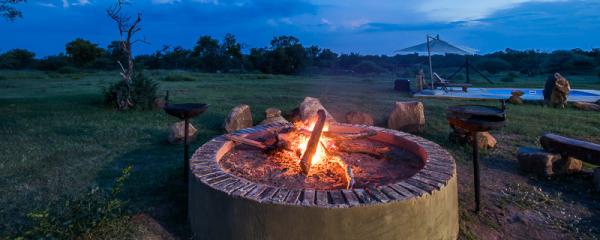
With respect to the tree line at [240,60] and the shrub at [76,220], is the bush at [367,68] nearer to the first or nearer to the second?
the tree line at [240,60]

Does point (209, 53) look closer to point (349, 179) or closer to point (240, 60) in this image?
point (240, 60)

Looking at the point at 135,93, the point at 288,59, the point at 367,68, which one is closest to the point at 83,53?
the point at 288,59

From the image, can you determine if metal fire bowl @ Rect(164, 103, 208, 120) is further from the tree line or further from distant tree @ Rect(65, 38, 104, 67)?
distant tree @ Rect(65, 38, 104, 67)

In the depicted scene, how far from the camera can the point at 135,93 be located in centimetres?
803

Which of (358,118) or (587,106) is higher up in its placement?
(358,118)

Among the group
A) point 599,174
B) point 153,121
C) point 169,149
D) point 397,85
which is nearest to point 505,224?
point 599,174

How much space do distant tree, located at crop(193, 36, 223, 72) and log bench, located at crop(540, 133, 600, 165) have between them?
82.4 feet

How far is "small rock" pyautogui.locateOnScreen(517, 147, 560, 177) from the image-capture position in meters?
4.07

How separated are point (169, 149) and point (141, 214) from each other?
2.27 meters

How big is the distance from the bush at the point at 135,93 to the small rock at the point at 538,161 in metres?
7.03

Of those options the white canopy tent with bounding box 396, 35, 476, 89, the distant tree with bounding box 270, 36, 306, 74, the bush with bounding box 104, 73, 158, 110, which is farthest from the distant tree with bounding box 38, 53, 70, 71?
the white canopy tent with bounding box 396, 35, 476, 89

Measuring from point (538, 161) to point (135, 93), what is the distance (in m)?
7.32

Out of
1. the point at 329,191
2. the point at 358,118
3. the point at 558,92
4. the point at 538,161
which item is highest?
the point at 558,92

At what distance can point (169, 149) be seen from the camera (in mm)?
5273
